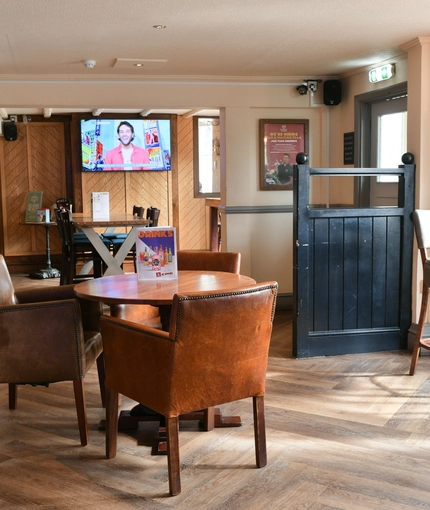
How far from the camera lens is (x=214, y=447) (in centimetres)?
310

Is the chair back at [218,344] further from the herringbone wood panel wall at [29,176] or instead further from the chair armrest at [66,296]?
the herringbone wood panel wall at [29,176]

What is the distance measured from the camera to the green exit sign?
17.0ft

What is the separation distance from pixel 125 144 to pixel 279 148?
4.08 meters

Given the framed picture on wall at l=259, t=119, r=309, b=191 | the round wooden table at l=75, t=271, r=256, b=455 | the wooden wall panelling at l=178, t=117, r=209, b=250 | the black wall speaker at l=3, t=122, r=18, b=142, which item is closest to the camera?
the round wooden table at l=75, t=271, r=256, b=455

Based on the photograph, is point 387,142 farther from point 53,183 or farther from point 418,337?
point 53,183

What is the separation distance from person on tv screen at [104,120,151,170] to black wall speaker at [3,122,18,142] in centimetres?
138

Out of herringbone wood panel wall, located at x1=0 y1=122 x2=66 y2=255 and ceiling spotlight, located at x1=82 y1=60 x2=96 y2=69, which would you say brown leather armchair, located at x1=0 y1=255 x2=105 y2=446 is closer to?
ceiling spotlight, located at x1=82 y1=60 x2=96 y2=69

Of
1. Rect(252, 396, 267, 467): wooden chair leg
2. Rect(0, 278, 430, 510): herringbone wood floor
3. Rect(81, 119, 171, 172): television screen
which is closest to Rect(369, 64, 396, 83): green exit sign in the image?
Rect(0, 278, 430, 510): herringbone wood floor

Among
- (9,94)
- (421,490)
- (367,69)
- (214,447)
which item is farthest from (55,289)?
(367,69)

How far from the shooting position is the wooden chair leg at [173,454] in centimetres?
257

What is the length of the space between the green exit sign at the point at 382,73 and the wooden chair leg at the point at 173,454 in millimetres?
3704

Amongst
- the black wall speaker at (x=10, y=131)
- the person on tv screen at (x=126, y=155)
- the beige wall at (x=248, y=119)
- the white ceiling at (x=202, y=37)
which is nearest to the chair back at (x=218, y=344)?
the white ceiling at (x=202, y=37)

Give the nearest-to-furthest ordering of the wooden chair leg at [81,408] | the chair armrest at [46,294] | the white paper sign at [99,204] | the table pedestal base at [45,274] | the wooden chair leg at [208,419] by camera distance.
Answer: the wooden chair leg at [81,408] → the wooden chair leg at [208,419] → the chair armrest at [46,294] → the white paper sign at [99,204] → the table pedestal base at [45,274]

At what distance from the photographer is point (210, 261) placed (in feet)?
13.0
